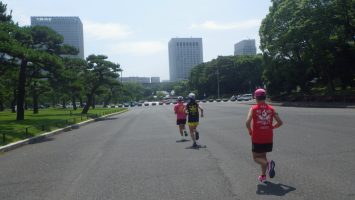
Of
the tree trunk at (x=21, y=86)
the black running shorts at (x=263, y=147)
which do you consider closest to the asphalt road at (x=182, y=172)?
the black running shorts at (x=263, y=147)

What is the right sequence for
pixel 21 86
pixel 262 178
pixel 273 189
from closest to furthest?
pixel 273 189
pixel 262 178
pixel 21 86

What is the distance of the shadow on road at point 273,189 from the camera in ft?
23.1

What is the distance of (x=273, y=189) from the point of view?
24.0ft

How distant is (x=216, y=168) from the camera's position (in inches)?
378

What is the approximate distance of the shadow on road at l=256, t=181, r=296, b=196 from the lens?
7.05 meters

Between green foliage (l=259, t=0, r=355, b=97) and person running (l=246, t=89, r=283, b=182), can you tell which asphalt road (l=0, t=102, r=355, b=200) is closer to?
person running (l=246, t=89, r=283, b=182)

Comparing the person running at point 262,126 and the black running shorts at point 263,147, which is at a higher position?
the person running at point 262,126

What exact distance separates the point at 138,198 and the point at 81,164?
445 cm

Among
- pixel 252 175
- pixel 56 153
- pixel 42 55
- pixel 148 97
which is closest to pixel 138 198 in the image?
pixel 252 175

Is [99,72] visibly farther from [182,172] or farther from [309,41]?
[182,172]

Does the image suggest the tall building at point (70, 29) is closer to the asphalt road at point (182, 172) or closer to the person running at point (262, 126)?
the asphalt road at point (182, 172)

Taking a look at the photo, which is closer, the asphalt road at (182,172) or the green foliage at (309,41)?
the asphalt road at (182,172)

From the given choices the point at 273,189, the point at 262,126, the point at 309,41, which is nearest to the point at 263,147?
the point at 262,126

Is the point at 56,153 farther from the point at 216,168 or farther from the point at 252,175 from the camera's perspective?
the point at 252,175
